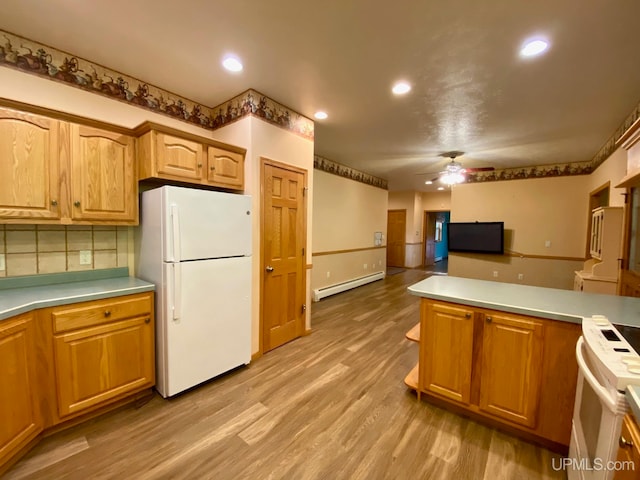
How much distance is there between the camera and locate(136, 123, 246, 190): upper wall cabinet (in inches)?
84.7

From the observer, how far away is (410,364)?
2742mm

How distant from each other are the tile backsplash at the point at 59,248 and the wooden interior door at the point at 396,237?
7.84 meters

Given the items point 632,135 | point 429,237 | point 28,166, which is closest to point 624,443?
point 632,135

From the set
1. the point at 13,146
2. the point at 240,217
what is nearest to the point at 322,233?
the point at 240,217

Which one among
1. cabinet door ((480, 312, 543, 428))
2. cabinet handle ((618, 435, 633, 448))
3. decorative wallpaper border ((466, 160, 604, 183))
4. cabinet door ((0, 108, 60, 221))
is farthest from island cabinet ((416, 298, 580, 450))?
decorative wallpaper border ((466, 160, 604, 183))

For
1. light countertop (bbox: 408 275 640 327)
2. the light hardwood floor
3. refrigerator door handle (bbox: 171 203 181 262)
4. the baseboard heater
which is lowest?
the light hardwood floor

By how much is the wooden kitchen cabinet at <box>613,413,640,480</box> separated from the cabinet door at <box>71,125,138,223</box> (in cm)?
296

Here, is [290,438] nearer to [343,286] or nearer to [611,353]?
[611,353]

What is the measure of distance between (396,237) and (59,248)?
327 inches

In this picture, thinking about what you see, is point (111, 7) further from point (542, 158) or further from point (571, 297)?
point (542, 158)

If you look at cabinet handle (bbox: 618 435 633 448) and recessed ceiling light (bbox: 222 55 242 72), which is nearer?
cabinet handle (bbox: 618 435 633 448)

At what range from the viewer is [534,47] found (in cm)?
194

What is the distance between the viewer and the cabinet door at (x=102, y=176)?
1.97m

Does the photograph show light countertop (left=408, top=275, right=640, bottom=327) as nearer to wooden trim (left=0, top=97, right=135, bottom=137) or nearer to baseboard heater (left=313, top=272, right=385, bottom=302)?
wooden trim (left=0, top=97, right=135, bottom=137)
